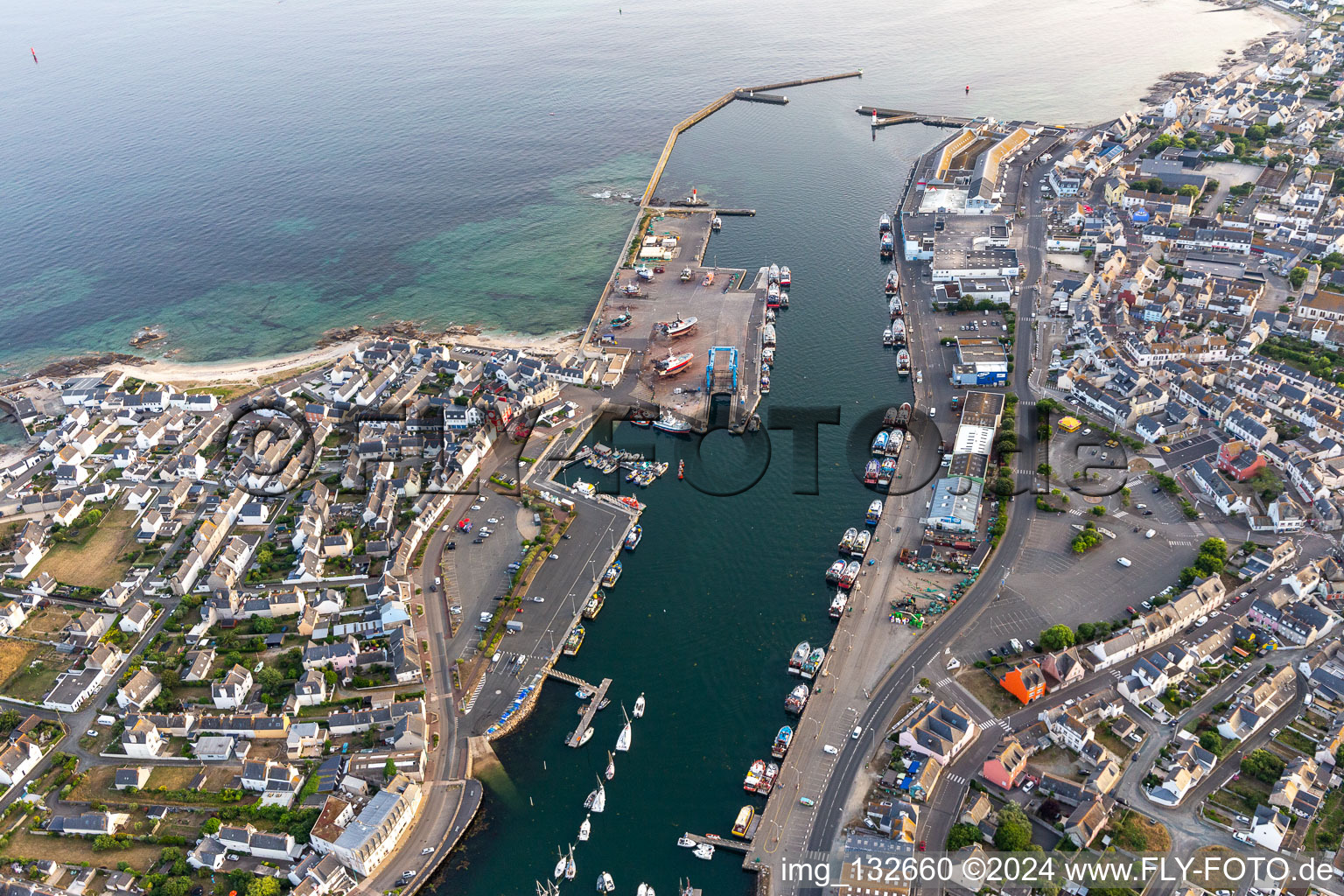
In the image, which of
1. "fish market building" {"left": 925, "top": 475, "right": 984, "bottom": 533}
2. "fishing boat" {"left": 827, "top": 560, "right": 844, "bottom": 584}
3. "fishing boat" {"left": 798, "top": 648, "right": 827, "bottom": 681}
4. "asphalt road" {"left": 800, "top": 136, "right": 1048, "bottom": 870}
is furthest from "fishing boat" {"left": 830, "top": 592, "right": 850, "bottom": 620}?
"fish market building" {"left": 925, "top": 475, "right": 984, "bottom": 533}

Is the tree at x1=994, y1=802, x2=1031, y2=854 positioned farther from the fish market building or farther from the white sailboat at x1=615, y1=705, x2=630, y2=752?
the fish market building

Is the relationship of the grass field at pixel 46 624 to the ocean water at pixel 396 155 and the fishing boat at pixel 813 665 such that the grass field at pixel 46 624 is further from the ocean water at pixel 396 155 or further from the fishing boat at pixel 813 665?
the fishing boat at pixel 813 665

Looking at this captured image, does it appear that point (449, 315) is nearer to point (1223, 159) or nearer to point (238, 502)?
point (238, 502)

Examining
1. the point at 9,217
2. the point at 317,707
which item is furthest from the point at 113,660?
the point at 9,217

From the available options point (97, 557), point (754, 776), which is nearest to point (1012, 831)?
point (754, 776)

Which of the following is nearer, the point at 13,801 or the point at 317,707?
the point at 13,801
